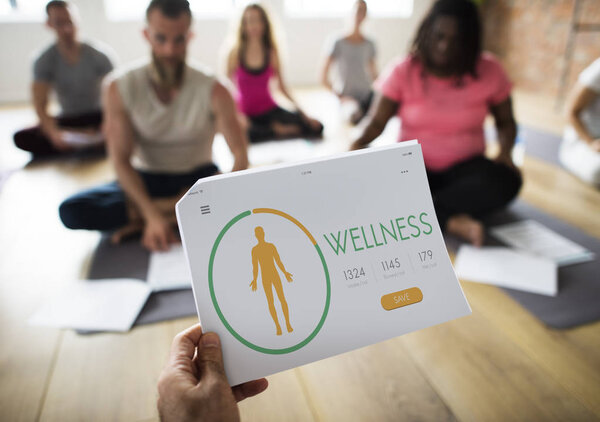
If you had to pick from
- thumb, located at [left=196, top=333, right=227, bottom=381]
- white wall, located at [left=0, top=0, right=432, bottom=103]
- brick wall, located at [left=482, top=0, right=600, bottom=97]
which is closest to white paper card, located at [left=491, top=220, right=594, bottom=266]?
thumb, located at [left=196, top=333, right=227, bottom=381]

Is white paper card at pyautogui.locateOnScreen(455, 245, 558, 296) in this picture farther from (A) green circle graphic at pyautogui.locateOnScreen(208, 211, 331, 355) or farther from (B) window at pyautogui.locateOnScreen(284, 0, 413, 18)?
(B) window at pyautogui.locateOnScreen(284, 0, 413, 18)

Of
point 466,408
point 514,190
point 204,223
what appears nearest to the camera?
point 204,223

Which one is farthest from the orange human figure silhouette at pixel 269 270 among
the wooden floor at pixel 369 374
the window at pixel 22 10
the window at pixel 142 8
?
the window at pixel 22 10

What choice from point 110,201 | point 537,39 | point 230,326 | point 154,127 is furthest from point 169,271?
point 537,39

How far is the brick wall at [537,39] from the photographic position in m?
3.72

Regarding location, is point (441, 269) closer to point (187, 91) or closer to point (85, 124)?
point (187, 91)

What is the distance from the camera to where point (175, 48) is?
1475 millimetres

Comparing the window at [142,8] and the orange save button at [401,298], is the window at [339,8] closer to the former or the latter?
the window at [142,8]

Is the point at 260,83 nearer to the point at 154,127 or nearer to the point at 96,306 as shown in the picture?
the point at 154,127

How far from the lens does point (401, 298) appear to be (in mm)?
652

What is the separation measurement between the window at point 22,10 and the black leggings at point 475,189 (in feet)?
14.9

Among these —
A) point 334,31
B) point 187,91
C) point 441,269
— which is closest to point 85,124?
point 187,91

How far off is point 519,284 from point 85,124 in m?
2.74

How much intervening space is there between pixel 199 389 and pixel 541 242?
56.9 inches
